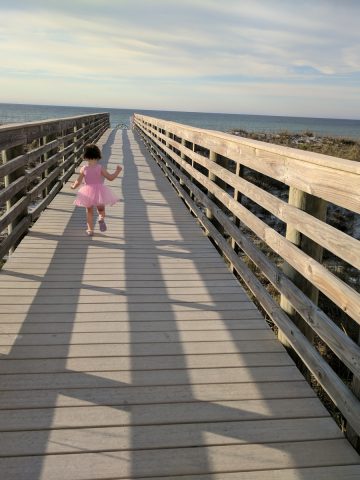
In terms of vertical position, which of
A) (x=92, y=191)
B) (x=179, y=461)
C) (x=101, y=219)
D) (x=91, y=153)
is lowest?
(x=179, y=461)

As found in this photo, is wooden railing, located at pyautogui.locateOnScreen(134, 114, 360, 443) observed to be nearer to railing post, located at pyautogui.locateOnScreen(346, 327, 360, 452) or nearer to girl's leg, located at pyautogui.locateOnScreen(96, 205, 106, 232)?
railing post, located at pyautogui.locateOnScreen(346, 327, 360, 452)

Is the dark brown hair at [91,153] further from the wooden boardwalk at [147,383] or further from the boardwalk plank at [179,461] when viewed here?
the boardwalk plank at [179,461]

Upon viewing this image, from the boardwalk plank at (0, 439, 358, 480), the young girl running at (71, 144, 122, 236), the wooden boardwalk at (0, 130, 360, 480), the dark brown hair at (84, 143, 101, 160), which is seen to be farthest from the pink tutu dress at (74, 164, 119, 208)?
the boardwalk plank at (0, 439, 358, 480)

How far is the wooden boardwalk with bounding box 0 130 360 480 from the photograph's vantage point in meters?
2.12

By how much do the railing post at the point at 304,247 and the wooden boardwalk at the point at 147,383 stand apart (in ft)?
0.88

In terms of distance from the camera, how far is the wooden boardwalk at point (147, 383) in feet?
6.97

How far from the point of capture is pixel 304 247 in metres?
2.95

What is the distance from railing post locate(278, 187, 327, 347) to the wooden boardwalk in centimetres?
27

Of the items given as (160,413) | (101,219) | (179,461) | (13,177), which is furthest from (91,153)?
(179,461)

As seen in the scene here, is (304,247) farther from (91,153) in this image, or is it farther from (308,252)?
(91,153)

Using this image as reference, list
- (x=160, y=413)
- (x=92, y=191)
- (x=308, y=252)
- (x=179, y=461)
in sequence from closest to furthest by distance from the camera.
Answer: (x=179, y=461) → (x=160, y=413) → (x=308, y=252) → (x=92, y=191)

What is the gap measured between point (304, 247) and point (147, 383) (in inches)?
50.2

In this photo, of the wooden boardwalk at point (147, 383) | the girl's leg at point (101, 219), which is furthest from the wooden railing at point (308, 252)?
the girl's leg at point (101, 219)

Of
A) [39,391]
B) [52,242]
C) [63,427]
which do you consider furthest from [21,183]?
[63,427]
